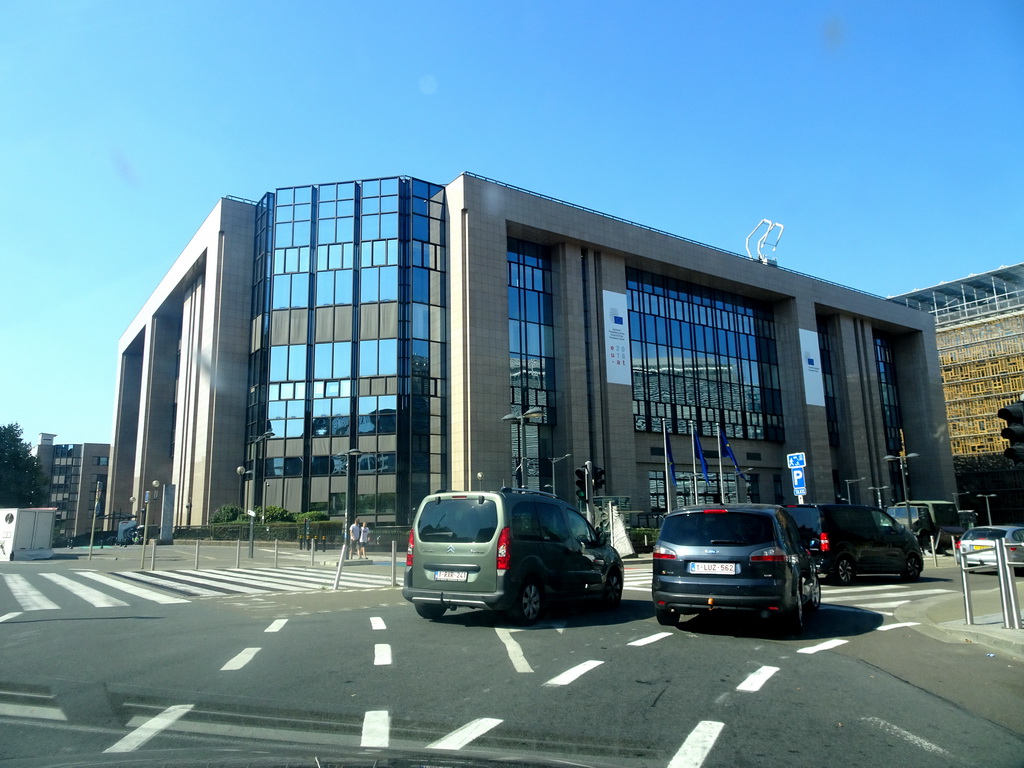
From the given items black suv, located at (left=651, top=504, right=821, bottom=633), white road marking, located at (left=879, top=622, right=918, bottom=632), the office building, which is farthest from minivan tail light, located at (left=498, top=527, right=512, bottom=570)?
the office building

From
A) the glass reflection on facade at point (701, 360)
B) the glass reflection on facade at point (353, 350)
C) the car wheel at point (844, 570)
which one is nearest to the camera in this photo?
the car wheel at point (844, 570)

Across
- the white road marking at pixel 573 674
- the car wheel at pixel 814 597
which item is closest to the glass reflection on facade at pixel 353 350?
the car wheel at pixel 814 597

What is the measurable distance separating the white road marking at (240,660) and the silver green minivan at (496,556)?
267 centimetres

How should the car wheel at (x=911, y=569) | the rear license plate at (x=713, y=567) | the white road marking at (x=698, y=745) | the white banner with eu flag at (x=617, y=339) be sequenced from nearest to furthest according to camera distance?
the white road marking at (x=698, y=745) → the rear license plate at (x=713, y=567) → the car wheel at (x=911, y=569) → the white banner with eu flag at (x=617, y=339)

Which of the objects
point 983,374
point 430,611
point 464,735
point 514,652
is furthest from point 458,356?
point 983,374

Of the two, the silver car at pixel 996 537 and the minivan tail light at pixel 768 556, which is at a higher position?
the minivan tail light at pixel 768 556

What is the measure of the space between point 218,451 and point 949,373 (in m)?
78.0

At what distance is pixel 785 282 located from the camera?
197 ft

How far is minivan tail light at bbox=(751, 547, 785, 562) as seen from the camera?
9078 mm

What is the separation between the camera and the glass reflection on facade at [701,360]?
172 ft

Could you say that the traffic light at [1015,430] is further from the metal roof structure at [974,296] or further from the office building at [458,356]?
the metal roof structure at [974,296]

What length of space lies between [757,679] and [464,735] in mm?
3178

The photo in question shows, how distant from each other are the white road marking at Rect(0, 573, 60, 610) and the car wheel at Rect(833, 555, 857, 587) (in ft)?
50.0

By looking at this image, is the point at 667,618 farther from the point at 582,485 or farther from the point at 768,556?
the point at 582,485
